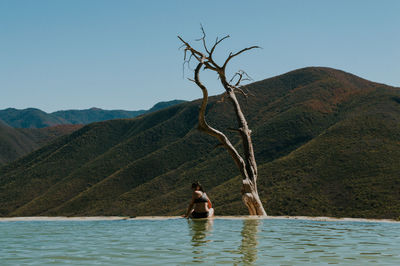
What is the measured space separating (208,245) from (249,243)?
1.00 meters

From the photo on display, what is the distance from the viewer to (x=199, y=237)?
12898 millimetres

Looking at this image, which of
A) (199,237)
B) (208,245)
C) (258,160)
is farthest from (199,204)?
(258,160)

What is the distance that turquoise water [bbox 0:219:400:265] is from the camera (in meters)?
9.40

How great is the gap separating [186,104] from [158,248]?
132 m

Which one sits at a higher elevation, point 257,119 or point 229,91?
point 257,119

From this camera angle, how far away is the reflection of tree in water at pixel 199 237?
978cm

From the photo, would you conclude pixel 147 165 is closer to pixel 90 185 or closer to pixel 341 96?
pixel 90 185

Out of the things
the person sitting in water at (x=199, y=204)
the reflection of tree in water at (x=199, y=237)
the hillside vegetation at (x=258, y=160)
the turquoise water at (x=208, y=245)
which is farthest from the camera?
the hillside vegetation at (x=258, y=160)

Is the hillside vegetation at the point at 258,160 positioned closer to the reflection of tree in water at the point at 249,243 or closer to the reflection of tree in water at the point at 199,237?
the reflection of tree in water at the point at 199,237

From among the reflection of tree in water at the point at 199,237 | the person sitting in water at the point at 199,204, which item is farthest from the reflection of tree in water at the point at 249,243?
the person sitting in water at the point at 199,204

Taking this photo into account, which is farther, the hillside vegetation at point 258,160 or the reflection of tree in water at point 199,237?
the hillside vegetation at point 258,160

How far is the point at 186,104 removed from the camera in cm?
14262

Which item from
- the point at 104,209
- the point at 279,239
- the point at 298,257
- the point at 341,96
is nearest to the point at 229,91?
the point at 279,239

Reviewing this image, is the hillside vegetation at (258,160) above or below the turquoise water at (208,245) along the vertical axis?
above
